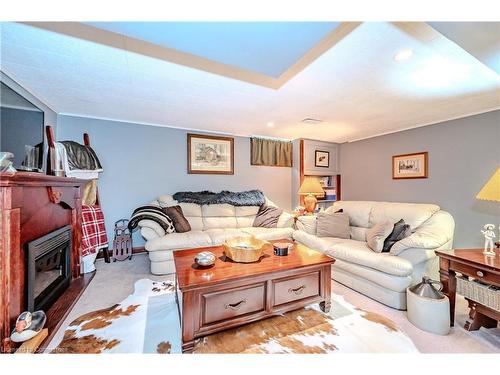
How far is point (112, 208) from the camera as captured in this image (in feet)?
11.6

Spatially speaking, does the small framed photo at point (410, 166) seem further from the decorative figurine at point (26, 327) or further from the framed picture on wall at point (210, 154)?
the decorative figurine at point (26, 327)

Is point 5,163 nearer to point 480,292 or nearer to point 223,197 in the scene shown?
point 223,197

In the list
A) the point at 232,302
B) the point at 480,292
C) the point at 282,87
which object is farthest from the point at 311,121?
the point at 232,302

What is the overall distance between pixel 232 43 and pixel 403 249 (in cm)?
239

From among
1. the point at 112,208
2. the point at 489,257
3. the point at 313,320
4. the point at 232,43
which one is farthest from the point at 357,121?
the point at 112,208

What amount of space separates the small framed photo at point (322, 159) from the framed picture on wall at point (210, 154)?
1.94 m

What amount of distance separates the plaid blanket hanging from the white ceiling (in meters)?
1.46

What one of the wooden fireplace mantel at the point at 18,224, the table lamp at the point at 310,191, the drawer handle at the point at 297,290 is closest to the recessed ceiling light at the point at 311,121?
the table lamp at the point at 310,191

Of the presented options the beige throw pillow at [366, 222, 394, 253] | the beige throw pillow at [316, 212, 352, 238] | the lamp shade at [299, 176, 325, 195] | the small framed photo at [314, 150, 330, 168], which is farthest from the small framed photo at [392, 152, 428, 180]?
the beige throw pillow at [366, 222, 394, 253]

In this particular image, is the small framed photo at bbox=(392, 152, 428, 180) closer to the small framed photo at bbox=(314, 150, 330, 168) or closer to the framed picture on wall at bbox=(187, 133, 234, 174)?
the small framed photo at bbox=(314, 150, 330, 168)

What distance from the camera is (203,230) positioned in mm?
3584

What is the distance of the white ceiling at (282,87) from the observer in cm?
163

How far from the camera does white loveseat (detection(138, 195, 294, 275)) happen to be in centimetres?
276
